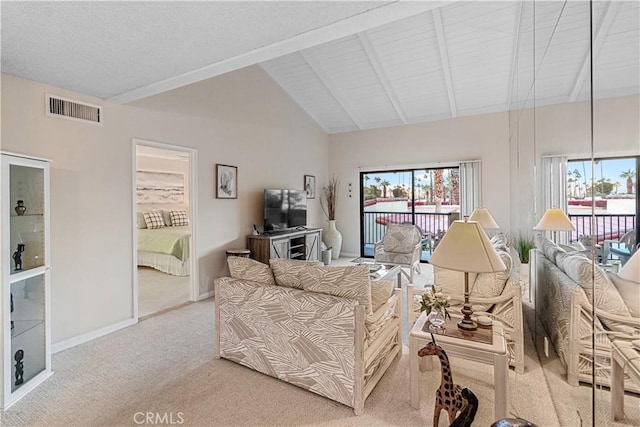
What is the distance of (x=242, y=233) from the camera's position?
4875 millimetres

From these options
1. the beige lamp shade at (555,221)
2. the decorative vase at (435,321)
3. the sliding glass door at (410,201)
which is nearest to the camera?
the beige lamp shade at (555,221)

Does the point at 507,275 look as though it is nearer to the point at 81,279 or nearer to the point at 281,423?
the point at 281,423

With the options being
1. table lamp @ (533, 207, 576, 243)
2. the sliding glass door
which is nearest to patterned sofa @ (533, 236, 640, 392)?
table lamp @ (533, 207, 576, 243)

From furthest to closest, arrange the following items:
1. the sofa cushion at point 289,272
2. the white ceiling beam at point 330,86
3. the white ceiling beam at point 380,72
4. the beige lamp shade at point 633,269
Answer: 1. the white ceiling beam at point 330,86
2. the white ceiling beam at point 380,72
3. the sofa cushion at point 289,272
4. the beige lamp shade at point 633,269

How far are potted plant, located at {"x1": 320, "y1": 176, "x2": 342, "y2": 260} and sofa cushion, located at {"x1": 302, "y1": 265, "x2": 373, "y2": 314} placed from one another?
15.5 feet

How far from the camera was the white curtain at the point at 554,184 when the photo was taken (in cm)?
189

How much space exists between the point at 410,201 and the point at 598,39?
539 cm

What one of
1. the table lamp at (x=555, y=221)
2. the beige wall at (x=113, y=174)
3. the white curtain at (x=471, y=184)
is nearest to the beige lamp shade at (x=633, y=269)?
the table lamp at (x=555, y=221)

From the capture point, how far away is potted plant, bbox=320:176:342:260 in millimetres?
6871

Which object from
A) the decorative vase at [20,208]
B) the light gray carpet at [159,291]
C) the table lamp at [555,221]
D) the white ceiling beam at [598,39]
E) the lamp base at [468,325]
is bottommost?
the light gray carpet at [159,291]

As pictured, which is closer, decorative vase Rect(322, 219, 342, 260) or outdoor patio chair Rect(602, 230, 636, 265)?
outdoor patio chair Rect(602, 230, 636, 265)

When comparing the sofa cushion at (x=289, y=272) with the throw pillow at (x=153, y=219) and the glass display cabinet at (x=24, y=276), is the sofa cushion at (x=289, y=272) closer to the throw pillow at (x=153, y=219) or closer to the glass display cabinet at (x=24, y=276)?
the glass display cabinet at (x=24, y=276)

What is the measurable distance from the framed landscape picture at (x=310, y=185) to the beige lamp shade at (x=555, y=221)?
14.7 feet

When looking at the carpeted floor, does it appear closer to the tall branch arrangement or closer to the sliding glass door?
the sliding glass door
